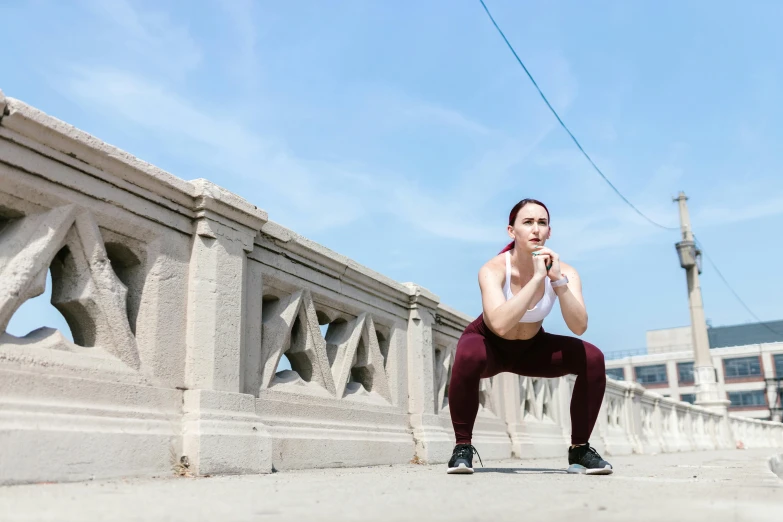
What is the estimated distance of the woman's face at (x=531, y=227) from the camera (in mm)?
3844

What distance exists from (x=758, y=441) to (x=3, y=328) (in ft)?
108

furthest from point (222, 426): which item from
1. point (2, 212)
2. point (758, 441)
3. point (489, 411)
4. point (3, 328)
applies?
point (758, 441)

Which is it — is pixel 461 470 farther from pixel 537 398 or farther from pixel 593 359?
pixel 537 398

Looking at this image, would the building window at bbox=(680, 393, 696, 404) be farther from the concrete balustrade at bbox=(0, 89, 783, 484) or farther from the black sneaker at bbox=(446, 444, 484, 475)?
the black sneaker at bbox=(446, 444, 484, 475)

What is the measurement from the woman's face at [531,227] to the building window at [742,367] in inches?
2721

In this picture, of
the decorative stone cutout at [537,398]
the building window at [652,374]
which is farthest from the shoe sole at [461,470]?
the building window at [652,374]

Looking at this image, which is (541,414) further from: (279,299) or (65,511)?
(65,511)

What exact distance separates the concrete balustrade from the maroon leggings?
952 mm

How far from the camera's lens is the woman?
12.4ft

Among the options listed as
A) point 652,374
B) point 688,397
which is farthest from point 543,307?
point 652,374

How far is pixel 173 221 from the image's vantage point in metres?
3.61

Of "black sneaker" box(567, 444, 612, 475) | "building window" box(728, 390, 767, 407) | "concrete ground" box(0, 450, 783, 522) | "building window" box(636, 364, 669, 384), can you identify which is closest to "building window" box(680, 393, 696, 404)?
"building window" box(636, 364, 669, 384)

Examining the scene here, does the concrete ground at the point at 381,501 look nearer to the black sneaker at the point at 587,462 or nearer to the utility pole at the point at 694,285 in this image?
the black sneaker at the point at 587,462

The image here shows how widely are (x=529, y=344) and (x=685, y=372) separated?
69335 millimetres
